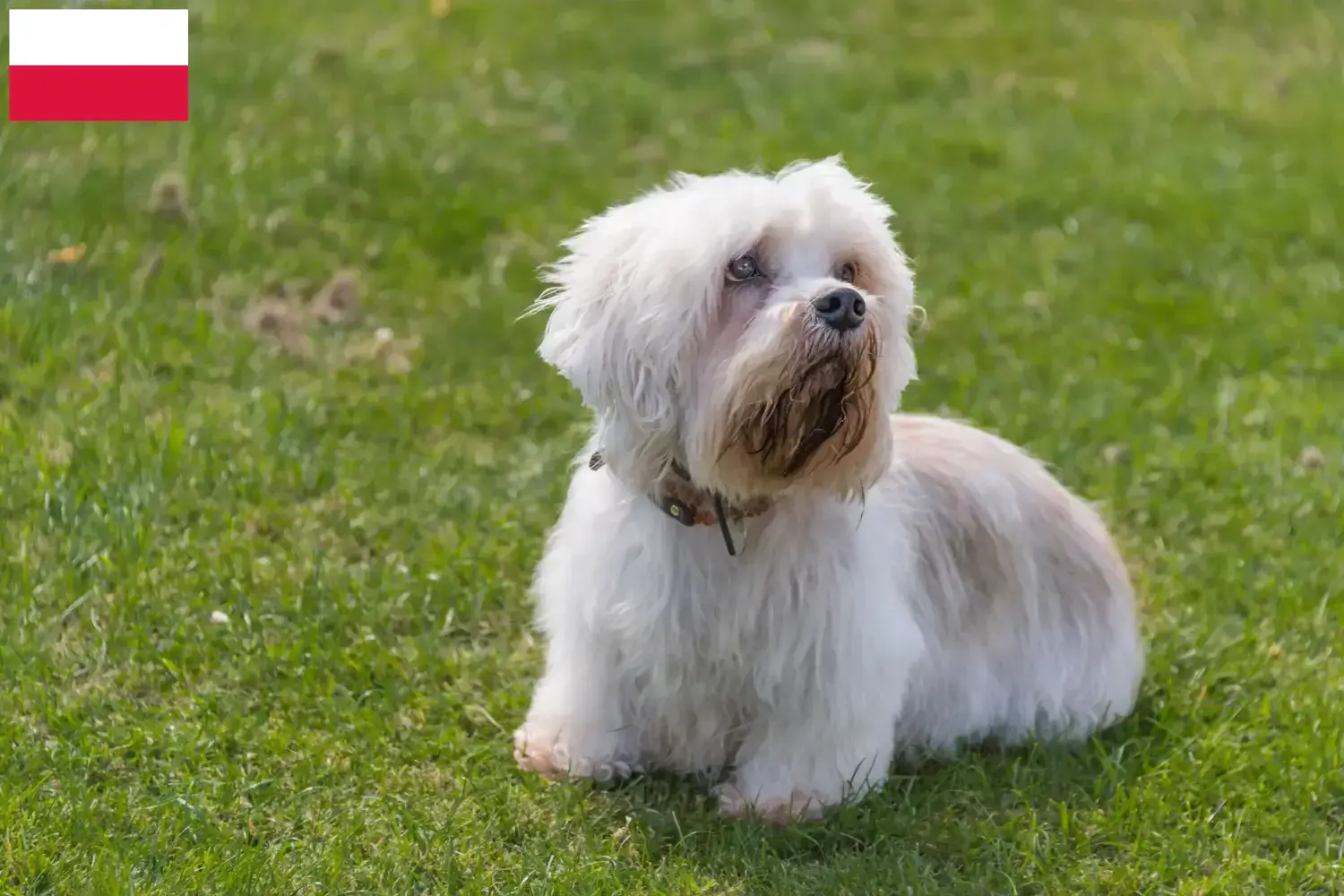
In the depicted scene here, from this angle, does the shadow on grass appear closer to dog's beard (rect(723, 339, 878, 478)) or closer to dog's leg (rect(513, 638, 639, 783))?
dog's leg (rect(513, 638, 639, 783))

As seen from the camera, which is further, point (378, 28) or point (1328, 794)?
point (378, 28)

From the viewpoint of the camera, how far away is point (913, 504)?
382 centimetres

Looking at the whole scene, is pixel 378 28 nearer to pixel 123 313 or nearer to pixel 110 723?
pixel 123 313

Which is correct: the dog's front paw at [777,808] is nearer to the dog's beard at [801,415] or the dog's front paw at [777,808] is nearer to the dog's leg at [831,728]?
the dog's leg at [831,728]

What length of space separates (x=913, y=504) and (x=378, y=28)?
5.81 meters

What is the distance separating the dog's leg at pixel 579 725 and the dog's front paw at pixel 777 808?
0.30 metres

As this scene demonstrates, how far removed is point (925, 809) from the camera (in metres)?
3.65

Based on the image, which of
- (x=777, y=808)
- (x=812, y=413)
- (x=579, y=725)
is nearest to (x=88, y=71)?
(x=579, y=725)

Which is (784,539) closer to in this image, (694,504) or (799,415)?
(694,504)

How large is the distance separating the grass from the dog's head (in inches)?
38.3

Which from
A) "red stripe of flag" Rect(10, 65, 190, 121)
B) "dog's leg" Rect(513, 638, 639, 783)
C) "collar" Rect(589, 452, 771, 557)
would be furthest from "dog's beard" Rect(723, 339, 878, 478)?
"red stripe of flag" Rect(10, 65, 190, 121)

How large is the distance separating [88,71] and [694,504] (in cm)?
495

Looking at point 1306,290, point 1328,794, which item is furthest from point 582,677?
point 1306,290

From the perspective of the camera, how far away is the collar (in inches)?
131
